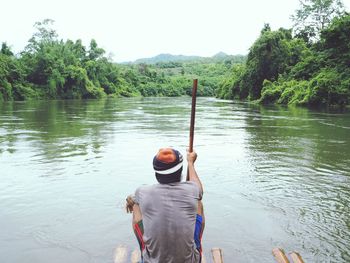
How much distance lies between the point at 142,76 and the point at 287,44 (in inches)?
2882

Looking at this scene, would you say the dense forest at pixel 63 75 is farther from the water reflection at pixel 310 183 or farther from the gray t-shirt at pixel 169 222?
the gray t-shirt at pixel 169 222

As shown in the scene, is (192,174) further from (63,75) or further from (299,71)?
(63,75)

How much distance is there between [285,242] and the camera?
226 inches

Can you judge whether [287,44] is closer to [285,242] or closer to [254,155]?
[254,155]

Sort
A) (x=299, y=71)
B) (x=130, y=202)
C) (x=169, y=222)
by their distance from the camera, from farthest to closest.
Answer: (x=299, y=71) → (x=130, y=202) → (x=169, y=222)

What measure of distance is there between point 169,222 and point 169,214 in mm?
58

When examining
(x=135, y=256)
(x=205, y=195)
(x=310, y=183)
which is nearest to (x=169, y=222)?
(x=135, y=256)

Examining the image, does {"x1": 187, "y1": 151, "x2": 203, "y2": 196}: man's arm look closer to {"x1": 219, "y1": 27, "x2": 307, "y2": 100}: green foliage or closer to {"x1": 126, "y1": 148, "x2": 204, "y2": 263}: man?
{"x1": 126, "y1": 148, "x2": 204, "y2": 263}: man

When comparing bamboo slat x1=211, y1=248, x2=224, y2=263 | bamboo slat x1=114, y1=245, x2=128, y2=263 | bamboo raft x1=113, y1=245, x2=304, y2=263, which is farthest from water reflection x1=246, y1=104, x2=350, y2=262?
bamboo slat x1=114, y1=245, x2=128, y2=263

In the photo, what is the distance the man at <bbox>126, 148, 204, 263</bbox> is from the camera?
3041 mm

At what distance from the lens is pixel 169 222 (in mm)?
3029

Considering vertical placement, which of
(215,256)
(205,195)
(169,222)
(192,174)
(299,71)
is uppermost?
(299,71)

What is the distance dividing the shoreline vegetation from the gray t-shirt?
3509 cm

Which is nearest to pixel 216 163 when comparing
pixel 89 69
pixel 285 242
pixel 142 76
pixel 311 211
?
pixel 311 211
